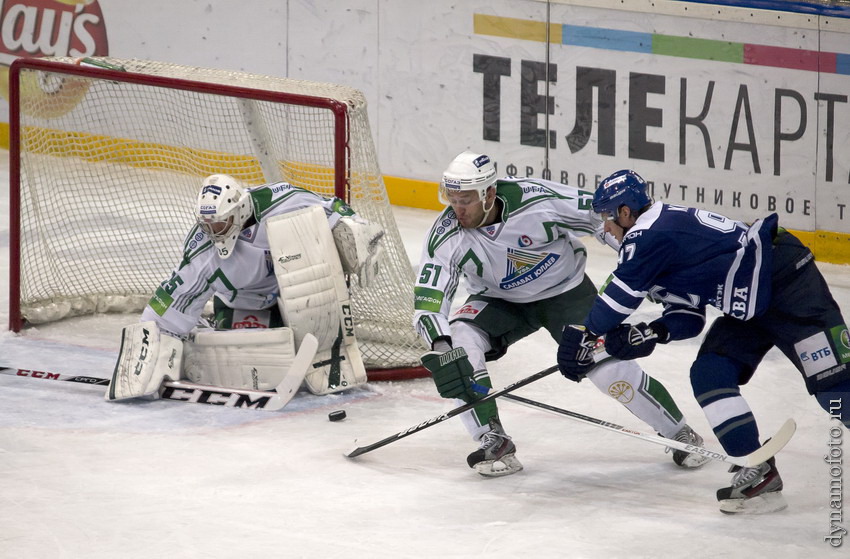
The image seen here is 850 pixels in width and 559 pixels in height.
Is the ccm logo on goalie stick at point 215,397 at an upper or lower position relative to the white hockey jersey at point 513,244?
lower

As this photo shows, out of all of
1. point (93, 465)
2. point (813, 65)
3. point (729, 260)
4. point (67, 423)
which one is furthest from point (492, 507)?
point (813, 65)

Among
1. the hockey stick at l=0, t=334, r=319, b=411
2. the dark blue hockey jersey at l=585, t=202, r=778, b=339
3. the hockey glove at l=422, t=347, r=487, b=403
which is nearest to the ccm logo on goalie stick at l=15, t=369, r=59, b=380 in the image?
the hockey stick at l=0, t=334, r=319, b=411

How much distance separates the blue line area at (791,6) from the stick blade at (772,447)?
347 cm

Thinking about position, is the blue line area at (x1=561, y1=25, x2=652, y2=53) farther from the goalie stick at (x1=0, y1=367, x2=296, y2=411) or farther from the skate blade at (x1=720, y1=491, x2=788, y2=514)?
the skate blade at (x1=720, y1=491, x2=788, y2=514)

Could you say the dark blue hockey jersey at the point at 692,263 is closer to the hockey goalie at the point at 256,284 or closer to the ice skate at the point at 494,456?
the ice skate at the point at 494,456

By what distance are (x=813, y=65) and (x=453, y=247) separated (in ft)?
10.3

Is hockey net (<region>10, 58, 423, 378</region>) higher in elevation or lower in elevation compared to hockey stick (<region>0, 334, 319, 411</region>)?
higher

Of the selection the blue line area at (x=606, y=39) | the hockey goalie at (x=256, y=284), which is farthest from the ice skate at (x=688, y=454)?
the blue line area at (x=606, y=39)

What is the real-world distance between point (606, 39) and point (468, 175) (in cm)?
335

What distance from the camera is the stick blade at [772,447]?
347 cm

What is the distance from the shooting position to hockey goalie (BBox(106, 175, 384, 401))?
4609 millimetres

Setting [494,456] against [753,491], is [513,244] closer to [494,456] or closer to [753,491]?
[494,456]

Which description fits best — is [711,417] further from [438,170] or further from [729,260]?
[438,170]

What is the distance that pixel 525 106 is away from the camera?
287 inches
